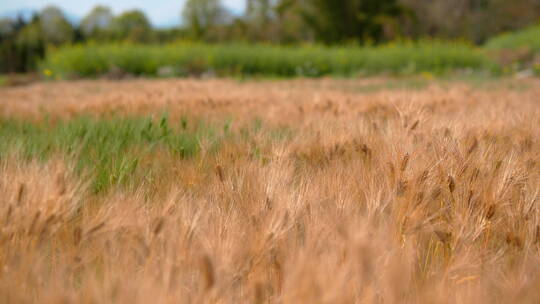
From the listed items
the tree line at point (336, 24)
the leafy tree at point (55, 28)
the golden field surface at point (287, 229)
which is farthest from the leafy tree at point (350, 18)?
the golden field surface at point (287, 229)

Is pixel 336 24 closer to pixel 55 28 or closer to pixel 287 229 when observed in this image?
pixel 55 28

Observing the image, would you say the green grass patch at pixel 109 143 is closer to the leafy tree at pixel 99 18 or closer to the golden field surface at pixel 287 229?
the golden field surface at pixel 287 229

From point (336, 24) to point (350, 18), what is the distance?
760 mm

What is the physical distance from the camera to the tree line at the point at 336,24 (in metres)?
23.5

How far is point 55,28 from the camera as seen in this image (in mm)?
34812

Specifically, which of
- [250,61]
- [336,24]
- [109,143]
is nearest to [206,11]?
[336,24]

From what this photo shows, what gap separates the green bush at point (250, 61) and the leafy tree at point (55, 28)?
74.0 ft

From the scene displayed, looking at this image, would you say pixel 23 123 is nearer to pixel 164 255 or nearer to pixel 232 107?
pixel 232 107

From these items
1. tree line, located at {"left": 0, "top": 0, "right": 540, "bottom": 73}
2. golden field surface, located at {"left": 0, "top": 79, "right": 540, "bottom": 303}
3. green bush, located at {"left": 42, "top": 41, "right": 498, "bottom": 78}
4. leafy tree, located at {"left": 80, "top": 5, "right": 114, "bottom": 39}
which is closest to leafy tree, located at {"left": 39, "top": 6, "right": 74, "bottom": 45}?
tree line, located at {"left": 0, "top": 0, "right": 540, "bottom": 73}

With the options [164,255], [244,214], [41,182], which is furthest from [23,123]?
[164,255]

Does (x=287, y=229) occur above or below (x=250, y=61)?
below

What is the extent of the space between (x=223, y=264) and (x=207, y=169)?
0.79m

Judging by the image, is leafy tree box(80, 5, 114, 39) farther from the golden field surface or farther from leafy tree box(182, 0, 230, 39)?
the golden field surface

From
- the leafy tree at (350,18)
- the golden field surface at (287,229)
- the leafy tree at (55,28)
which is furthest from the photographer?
the leafy tree at (55,28)
